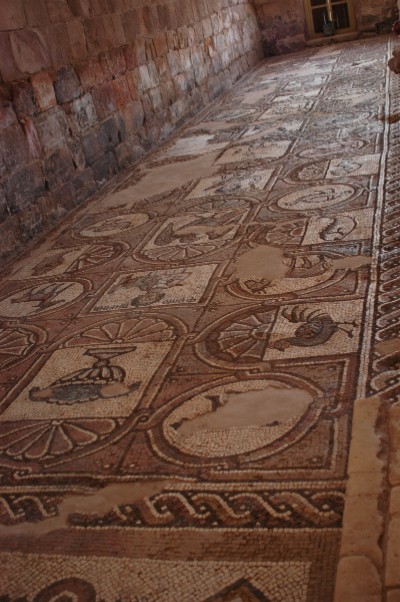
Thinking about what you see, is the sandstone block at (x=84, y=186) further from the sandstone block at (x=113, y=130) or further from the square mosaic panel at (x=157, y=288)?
the square mosaic panel at (x=157, y=288)

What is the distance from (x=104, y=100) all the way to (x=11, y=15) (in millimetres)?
1294

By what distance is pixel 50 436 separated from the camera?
2008 millimetres

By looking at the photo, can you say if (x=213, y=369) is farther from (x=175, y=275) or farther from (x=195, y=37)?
(x=195, y=37)

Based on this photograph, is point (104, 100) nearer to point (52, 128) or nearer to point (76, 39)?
point (76, 39)

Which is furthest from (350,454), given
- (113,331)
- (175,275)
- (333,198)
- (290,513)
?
(333,198)

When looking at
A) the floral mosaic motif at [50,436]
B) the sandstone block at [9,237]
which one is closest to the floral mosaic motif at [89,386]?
the floral mosaic motif at [50,436]

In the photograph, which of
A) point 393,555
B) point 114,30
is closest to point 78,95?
point 114,30

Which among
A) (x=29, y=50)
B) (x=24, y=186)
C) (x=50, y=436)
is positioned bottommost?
(x=50, y=436)

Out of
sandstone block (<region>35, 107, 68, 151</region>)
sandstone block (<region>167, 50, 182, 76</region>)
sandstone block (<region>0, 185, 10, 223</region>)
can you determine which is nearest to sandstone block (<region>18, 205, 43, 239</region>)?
sandstone block (<region>0, 185, 10, 223</region>)

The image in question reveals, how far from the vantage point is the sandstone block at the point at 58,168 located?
181 inches

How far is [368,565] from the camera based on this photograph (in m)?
1.28

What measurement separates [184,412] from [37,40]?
372 centimetres

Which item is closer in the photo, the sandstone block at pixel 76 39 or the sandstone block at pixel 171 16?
the sandstone block at pixel 76 39

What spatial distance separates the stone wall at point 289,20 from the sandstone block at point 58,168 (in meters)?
8.55
